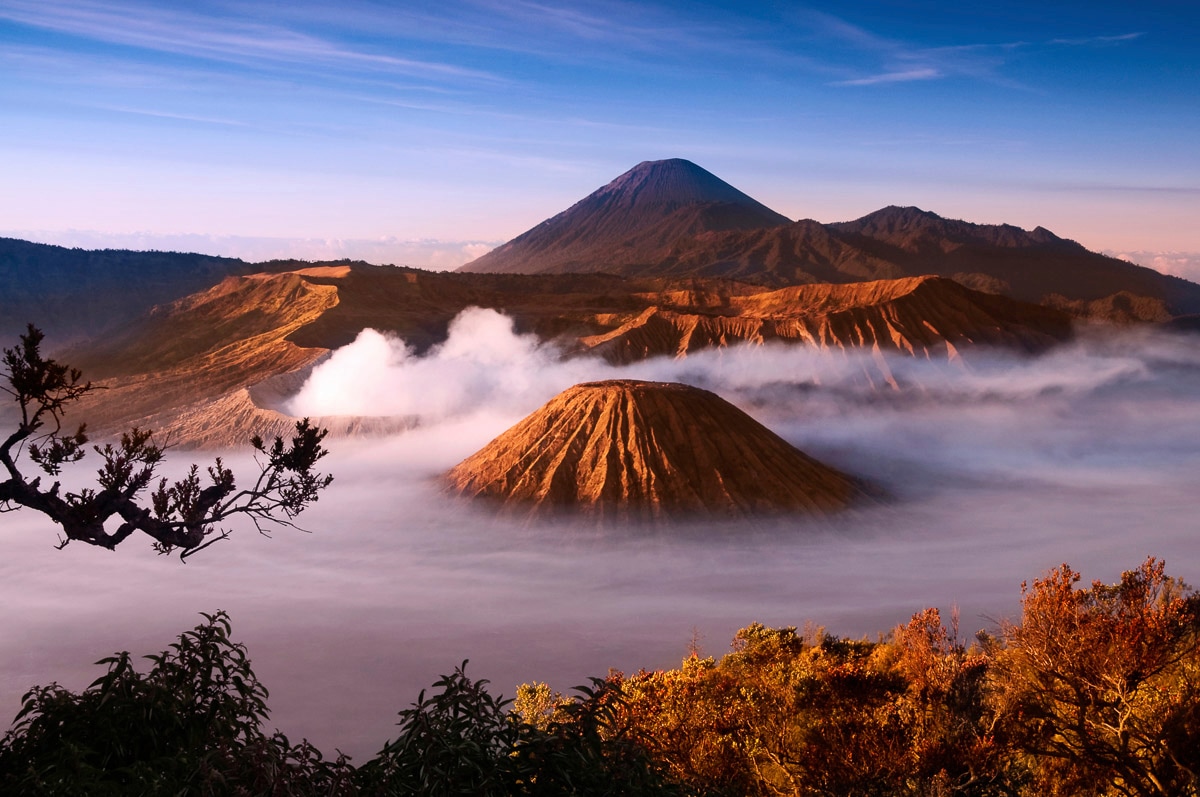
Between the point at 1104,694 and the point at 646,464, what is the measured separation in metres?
46.9

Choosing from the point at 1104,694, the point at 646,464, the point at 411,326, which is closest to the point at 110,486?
the point at 1104,694

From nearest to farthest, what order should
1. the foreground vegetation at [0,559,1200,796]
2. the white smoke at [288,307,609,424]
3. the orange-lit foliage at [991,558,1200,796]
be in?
the foreground vegetation at [0,559,1200,796], the orange-lit foliage at [991,558,1200,796], the white smoke at [288,307,609,424]

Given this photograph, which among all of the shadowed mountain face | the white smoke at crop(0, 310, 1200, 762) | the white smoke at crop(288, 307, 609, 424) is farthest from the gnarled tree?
the shadowed mountain face

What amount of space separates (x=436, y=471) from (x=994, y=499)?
38966mm

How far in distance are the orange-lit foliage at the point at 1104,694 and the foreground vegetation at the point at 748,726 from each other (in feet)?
0.12

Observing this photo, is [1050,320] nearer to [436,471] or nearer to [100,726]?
[436,471]

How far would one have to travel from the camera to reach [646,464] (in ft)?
205

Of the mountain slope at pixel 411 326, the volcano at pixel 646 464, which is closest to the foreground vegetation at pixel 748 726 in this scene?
the volcano at pixel 646 464

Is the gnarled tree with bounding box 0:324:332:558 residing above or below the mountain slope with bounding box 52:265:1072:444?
below

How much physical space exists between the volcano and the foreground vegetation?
35776 millimetres

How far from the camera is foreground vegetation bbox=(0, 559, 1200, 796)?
7574mm

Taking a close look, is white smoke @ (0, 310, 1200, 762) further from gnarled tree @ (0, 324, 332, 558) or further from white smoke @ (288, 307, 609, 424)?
gnarled tree @ (0, 324, 332, 558)

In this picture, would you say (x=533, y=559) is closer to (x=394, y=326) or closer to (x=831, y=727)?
(x=831, y=727)

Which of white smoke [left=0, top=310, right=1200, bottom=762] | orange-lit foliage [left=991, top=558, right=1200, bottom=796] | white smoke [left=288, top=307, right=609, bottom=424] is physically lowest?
white smoke [left=0, top=310, right=1200, bottom=762]
